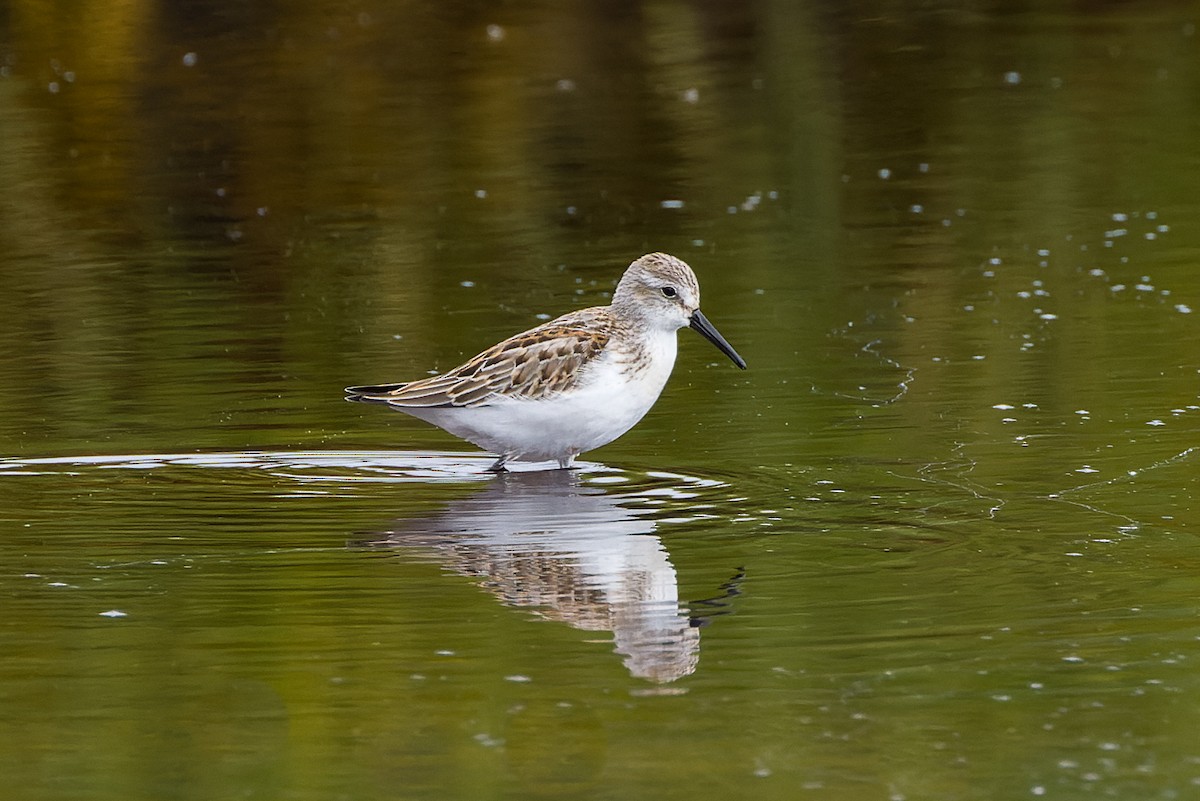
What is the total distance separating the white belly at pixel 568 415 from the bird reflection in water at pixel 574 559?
0.60ft

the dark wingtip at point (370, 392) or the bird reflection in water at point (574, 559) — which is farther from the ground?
the dark wingtip at point (370, 392)

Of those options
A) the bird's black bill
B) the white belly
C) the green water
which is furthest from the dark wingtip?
the bird's black bill

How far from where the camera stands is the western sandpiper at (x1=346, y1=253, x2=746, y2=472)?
997 cm

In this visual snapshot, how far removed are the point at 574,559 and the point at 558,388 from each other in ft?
5.99

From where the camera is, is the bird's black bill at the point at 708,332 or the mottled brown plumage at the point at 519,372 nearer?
the mottled brown plumage at the point at 519,372

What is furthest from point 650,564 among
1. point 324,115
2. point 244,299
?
point 324,115

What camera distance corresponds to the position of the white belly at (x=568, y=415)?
9.95 metres

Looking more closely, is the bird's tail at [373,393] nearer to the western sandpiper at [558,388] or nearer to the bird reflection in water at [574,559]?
the western sandpiper at [558,388]

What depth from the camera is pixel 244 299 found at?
14719mm

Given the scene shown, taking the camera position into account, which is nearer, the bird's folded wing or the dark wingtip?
the bird's folded wing

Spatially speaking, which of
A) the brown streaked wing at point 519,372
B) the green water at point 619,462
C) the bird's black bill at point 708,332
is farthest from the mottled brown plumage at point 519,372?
the bird's black bill at point 708,332

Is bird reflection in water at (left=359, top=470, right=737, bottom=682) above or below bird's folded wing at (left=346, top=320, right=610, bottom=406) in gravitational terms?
below

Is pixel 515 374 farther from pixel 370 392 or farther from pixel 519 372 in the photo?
pixel 370 392

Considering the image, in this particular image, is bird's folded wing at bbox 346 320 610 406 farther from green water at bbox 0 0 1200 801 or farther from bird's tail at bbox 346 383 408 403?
green water at bbox 0 0 1200 801
